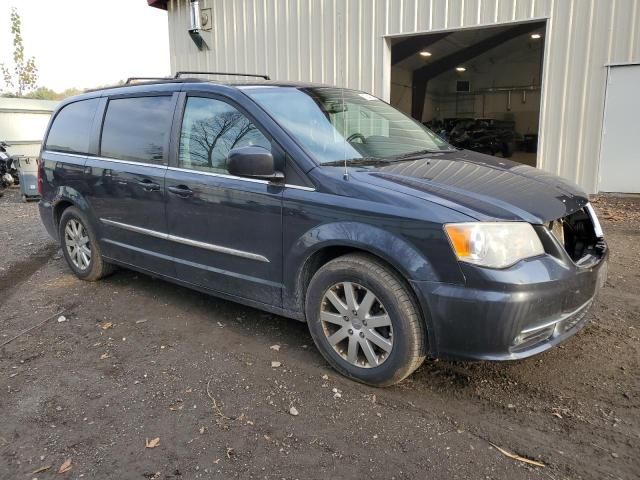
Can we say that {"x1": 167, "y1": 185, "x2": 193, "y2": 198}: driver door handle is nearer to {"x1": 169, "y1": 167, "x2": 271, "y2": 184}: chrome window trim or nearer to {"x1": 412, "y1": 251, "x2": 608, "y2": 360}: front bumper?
{"x1": 169, "y1": 167, "x2": 271, "y2": 184}: chrome window trim

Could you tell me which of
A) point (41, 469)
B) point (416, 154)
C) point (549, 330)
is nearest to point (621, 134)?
point (416, 154)

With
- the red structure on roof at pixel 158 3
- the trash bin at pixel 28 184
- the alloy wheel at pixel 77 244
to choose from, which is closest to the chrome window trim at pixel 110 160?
the alloy wheel at pixel 77 244

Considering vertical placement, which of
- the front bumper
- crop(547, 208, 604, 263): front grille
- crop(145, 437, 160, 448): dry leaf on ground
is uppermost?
crop(547, 208, 604, 263): front grille

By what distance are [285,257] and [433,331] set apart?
41.8 inches

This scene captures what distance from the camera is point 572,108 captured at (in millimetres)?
8898

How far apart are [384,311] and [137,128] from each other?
2675 mm

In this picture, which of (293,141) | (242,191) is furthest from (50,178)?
(293,141)

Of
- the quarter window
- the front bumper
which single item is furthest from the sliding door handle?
the front bumper

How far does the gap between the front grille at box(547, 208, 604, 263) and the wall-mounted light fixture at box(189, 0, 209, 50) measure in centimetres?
1096

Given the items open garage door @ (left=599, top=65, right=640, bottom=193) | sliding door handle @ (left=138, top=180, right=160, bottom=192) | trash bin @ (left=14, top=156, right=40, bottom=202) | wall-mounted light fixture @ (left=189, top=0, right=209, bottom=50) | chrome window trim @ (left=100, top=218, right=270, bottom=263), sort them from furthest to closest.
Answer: wall-mounted light fixture @ (left=189, top=0, right=209, bottom=50), trash bin @ (left=14, top=156, right=40, bottom=202), open garage door @ (left=599, top=65, right=640, bottom=193), sliding door handle @ (left=138, top=180, right=160, bottom=192), chrome window trim @ (left=100, top=218, right=270, bottom=263)

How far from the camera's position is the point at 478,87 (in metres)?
27.3

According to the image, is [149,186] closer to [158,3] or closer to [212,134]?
[212,134]

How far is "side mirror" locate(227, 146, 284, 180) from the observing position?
3.16 meters

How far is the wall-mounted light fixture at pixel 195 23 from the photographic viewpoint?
12.2 m
